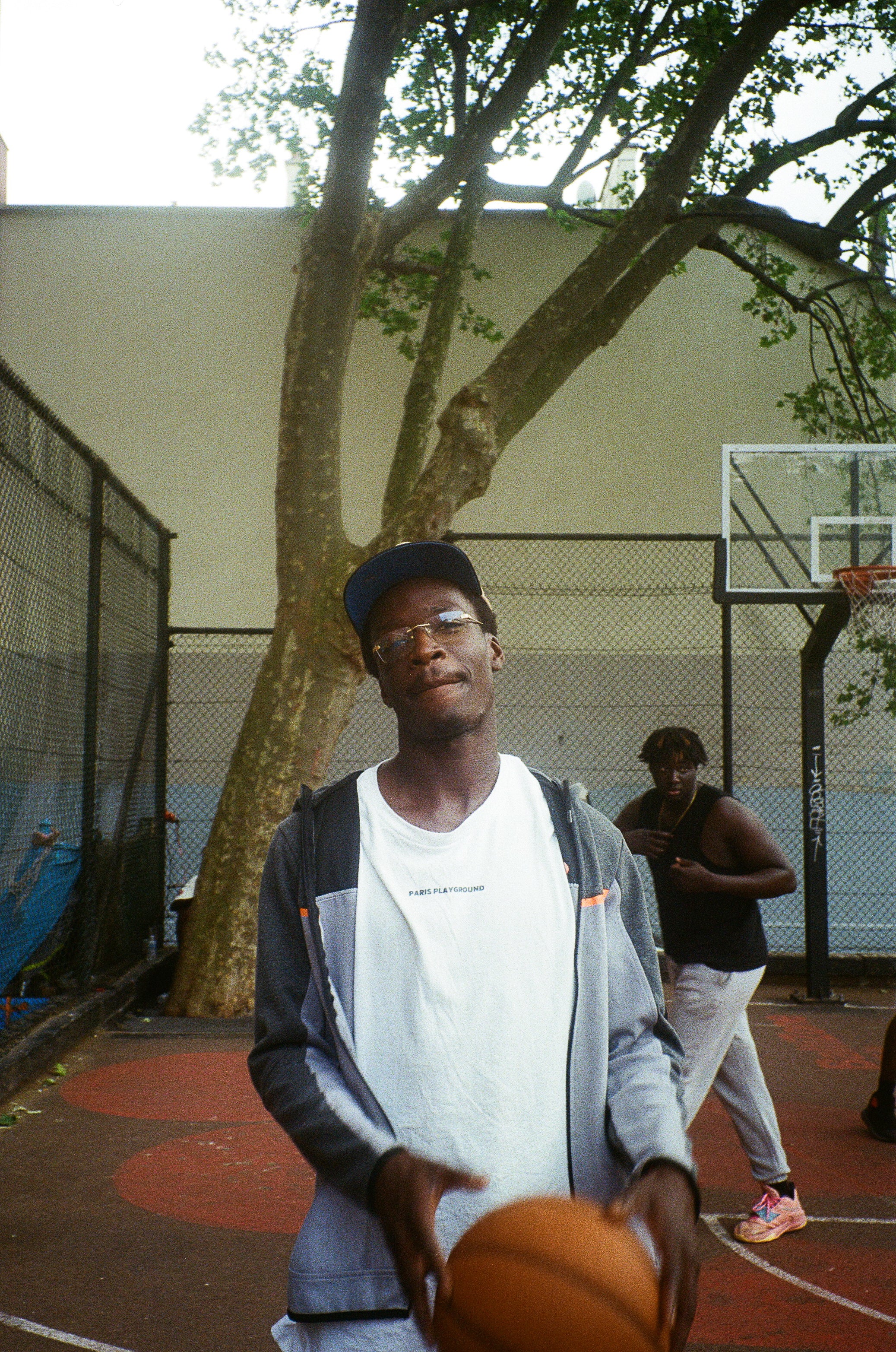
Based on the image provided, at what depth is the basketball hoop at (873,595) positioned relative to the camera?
968 cm

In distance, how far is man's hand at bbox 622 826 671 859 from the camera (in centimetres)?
500

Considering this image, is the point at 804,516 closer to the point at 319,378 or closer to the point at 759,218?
the point at 759,218

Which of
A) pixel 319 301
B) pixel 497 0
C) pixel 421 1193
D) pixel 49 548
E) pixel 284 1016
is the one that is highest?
pixel 497 0

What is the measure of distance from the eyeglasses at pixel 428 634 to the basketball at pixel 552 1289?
0.96 metres

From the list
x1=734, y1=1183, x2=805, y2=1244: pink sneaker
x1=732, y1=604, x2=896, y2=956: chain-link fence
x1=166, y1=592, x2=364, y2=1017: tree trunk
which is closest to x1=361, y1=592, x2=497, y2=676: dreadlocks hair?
x1=734, y1=1183, x2=805, y2=1244: pink sneaker

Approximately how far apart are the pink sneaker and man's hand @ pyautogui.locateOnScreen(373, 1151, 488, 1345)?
3.32 m

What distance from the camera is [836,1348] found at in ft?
12.0

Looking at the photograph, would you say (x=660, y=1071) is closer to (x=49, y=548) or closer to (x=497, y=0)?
(x=49, y=548)

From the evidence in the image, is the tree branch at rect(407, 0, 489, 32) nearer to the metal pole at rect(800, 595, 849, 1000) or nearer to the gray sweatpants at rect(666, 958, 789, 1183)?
the metal pole at rect(800, 595, 849, 1000)

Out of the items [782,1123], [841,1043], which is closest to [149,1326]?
[782,1123]

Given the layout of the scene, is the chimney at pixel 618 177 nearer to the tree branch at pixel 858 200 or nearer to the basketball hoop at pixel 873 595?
the tree branch at pixel 858 200

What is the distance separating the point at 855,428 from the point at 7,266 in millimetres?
11580

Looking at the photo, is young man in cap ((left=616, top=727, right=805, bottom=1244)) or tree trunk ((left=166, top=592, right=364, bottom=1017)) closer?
young man in cap ((left=616, top=727, right=805, bottom=1244))

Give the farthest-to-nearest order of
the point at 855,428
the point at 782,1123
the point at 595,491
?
the point at 595,491, the point at 855,428, the point at 782,1123
